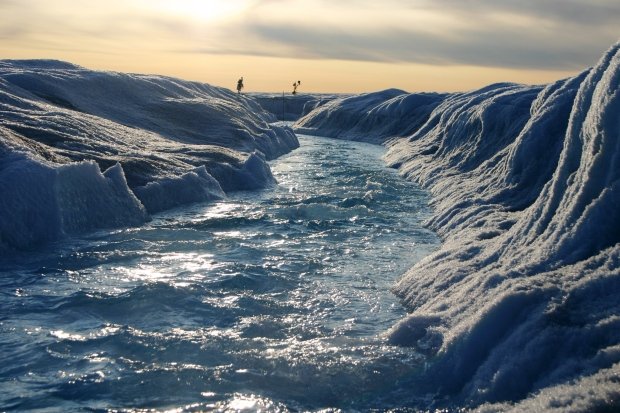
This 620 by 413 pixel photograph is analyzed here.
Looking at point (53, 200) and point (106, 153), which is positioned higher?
point (106, 153)

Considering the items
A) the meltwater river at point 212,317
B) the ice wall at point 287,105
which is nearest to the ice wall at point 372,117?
the ice wall at point 287,105

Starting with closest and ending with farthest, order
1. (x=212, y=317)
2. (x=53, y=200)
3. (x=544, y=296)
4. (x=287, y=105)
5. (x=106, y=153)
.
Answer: (x=544, y=296)
(x=212, y=317)
(x=53, y=200)
(x=106, y=153)
(x=287, y=105)

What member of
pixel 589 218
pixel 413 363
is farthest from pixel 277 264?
pixel 589 218

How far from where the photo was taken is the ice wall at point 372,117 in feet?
158

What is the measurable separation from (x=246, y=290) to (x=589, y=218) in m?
5.12

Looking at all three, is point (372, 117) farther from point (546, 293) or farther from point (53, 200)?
point (546, 293)

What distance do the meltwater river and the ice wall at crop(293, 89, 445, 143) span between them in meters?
33.7

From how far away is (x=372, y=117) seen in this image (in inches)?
2106

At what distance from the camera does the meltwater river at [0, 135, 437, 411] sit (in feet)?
20.4

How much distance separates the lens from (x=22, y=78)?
84.8 ft

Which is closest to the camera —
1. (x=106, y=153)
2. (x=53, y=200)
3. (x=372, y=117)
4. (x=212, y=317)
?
(x=212, y=317)

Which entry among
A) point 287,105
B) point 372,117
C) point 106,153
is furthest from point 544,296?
point 287,105

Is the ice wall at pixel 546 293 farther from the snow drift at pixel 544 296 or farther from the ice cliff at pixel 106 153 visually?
the ice cliff at pixel 106 153

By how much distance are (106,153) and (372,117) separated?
37856 millimetres
